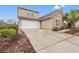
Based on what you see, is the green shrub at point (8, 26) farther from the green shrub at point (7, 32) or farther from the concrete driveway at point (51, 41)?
the concrete driveway at point (51, 41)

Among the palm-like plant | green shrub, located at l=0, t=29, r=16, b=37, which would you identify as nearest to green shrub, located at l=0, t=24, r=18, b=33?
green shrub, located at l=0, t=29, r=16, b=37

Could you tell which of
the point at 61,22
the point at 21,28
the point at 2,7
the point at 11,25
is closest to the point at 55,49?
the point at 61,22

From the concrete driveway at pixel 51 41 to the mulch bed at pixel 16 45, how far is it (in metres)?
0.09

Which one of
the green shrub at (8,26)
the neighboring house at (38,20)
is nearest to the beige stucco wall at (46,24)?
the neighboring house at (38,20)

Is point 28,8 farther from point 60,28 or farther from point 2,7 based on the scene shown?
point 60,28

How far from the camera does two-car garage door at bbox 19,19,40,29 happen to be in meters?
2.31

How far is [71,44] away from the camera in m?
2.19

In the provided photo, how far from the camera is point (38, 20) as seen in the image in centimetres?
233

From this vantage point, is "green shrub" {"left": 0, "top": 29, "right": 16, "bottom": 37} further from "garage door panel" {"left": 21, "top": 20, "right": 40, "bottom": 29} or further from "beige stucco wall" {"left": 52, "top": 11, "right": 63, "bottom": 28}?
"beige stucco wall" {"left": 52, "top": 11, "right": 63, "bottom": 28}

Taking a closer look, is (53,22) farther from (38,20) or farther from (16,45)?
(16,45)

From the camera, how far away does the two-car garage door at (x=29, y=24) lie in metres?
2.31

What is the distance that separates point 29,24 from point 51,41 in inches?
17.7

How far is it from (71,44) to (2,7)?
1.20 metres

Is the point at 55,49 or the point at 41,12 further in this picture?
the point at 41,12
